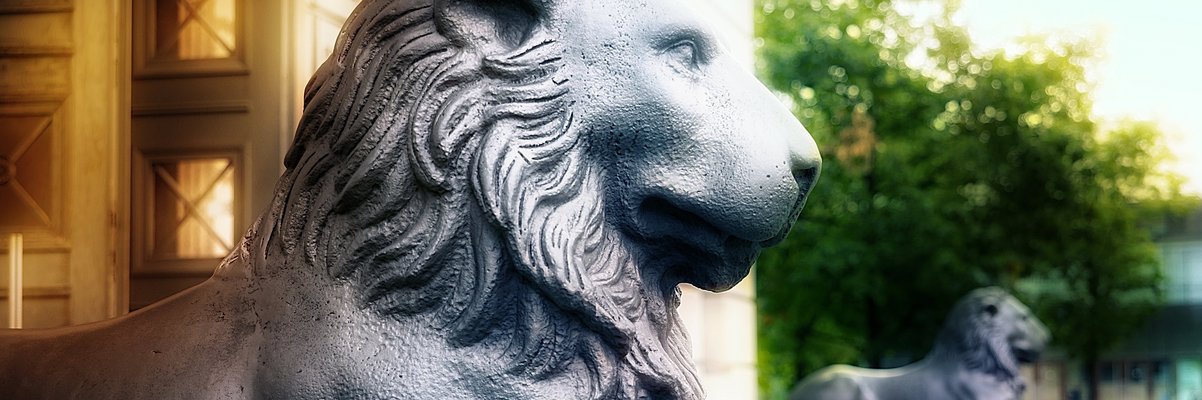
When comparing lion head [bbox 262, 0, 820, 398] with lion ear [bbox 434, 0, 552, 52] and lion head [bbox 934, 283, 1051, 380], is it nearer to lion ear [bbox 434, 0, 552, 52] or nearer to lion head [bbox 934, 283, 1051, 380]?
lion ear [bbox 434, 0, 552, 52]

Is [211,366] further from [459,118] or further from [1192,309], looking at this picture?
[1192,309]

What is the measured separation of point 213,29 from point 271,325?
1798 millimetres

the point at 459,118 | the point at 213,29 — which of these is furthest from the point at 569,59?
the point at 213,29

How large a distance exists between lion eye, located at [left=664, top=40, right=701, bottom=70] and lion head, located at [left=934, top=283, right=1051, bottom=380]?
22.4ft

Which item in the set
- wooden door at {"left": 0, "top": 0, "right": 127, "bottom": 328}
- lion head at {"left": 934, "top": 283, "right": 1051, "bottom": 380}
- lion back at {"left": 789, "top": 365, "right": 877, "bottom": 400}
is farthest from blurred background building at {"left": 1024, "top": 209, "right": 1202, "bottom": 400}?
wooden door at {"left": 0, "top": 0, "right": 127, "bottom": 328}

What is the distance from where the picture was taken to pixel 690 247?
1960 millimetres

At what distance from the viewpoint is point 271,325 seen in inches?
73.6

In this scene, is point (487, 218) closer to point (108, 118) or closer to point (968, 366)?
point (108, 118)

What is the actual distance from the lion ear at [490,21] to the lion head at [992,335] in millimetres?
6994

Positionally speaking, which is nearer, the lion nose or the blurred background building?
the lion nose

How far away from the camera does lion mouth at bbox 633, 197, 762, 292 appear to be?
1922mm

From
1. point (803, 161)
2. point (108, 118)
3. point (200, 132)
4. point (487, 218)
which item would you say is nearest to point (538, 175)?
point (487, 218)

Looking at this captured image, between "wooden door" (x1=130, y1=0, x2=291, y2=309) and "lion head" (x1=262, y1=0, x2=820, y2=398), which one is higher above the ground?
"wooden door" (x1=130, y1=0, x2=291, y2=309)

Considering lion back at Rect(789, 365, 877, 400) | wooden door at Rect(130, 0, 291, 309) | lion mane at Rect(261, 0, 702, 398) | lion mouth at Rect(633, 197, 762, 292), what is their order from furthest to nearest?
lion back at Rect(789, 365, 877, 400) → wooden door at Rect(130, 0, 291, 309) → lion mouth at Rect(633, 197, 762, 292) → lion mane at Rect(261, 0, 702, 398)
